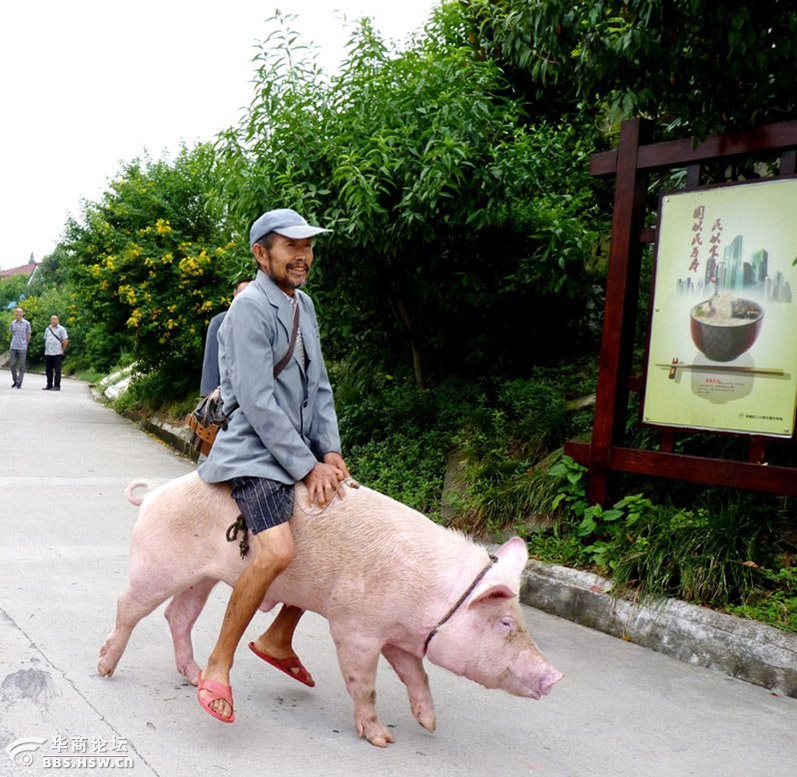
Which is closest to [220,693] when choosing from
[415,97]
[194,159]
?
[415,97]

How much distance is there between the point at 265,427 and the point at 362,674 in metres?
1.05

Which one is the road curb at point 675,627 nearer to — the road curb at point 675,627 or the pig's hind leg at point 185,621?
the road curb at point 675,627

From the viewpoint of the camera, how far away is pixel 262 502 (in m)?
3.79

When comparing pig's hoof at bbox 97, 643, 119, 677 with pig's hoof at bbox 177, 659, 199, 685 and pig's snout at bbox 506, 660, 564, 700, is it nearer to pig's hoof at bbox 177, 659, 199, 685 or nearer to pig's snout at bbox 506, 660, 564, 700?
pig's hoof at bbox 177, 659, 199, 685

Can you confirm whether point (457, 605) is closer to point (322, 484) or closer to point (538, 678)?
point (538, 678)

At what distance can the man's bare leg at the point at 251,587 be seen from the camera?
3.73m

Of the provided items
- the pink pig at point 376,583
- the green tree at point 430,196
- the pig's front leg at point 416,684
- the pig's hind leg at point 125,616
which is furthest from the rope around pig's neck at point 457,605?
the green tree at point 430,196

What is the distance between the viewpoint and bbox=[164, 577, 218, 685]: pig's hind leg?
436 cm

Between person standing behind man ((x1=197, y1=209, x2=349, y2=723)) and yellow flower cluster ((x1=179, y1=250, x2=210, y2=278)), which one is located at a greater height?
yellow flower cluster ((x1=179, y1=250, x2=210, y2=278))

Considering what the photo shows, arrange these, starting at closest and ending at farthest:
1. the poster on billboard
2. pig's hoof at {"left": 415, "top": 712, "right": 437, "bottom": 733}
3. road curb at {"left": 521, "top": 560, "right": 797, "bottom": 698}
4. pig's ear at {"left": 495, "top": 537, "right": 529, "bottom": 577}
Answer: pig's ear at {"left": 495, "top": 537, "right": 529, "bottom": 577} < pig's hoof at {"left": 415, "top": 712, "right": 437, "bottom": 733} < road curb at {"left": 521, "top": 560, "right": 797, "bottom": 698} < the poster on billboard

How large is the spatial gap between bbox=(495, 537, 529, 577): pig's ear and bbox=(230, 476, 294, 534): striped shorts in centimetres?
87

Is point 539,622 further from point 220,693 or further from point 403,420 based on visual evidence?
point 403,420

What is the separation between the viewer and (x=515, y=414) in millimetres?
8469

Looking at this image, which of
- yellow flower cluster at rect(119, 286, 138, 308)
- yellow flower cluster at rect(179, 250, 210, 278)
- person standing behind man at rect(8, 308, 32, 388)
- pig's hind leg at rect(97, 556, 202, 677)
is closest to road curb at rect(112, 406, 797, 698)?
pig's hind leg at rect(97, 556, 202, 677)
